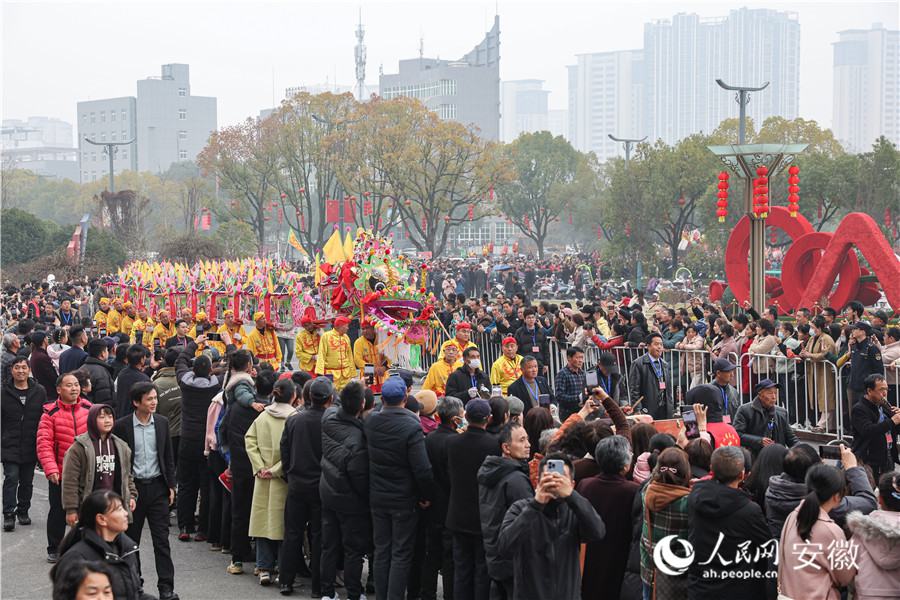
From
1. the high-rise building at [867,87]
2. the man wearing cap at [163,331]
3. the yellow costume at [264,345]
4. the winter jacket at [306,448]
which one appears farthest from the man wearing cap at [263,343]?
the high-rise building at [867,87]

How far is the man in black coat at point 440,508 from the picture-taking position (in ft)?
21.7

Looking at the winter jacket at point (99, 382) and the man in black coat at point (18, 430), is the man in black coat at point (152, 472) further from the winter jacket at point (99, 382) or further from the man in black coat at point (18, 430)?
the winter jacket at point (99, 382)

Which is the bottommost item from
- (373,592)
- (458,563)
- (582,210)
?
(373,592)

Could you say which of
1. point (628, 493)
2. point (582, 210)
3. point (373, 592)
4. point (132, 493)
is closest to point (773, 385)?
point (628, 493)

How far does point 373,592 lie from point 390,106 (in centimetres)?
4009

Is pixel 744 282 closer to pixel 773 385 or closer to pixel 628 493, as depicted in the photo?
pixel 773 385

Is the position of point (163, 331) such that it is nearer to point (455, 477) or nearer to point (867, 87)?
point (455, 477)

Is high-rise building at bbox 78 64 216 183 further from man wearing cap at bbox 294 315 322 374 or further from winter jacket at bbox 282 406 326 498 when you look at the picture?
winter jacket at bbox 282 406 326 498

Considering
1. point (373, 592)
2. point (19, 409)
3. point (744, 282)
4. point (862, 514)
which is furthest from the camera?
point (744, 282)

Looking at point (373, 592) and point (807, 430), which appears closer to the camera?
point (373, 592)

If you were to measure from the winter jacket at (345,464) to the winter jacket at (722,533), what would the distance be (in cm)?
257

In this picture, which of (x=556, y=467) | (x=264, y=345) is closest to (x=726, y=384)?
(x=556, y=467)

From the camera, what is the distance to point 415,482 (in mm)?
6680

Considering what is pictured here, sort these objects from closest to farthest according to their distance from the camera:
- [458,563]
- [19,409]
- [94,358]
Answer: [458,563] < [19,409] < [94,358]
